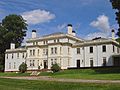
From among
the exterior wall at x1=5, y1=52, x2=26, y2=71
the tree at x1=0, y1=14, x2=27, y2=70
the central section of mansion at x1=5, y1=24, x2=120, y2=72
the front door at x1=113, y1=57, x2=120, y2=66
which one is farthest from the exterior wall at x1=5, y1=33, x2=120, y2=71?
the tree at x1=0, y1=14, x2=27, y2=70

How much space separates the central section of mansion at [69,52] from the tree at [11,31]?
41.4 ft

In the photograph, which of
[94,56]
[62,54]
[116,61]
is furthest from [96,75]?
[62,54]

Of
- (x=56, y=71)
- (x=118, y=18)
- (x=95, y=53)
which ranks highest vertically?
(x=118, y=18)

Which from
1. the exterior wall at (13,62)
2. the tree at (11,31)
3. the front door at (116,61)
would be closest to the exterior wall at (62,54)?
the front door at (116,61)

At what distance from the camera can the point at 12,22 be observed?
90688mm

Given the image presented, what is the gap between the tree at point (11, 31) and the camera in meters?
88.2

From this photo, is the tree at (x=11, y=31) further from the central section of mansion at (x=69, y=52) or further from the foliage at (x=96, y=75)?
the foliage at (x=96, y=75)

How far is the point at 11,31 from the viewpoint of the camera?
89500 millimetres

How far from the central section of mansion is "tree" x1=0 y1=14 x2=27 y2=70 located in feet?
41.4

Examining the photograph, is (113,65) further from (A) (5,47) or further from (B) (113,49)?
(A) (5,47)

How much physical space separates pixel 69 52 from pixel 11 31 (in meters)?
28.1

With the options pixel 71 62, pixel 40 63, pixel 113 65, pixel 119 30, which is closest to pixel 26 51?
pixel 40 63

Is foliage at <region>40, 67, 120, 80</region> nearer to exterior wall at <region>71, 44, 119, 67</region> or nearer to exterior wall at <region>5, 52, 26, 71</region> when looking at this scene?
exterior wall at <region>71, 44, 119, 67</region>

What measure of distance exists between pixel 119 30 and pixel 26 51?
34.1 metres
